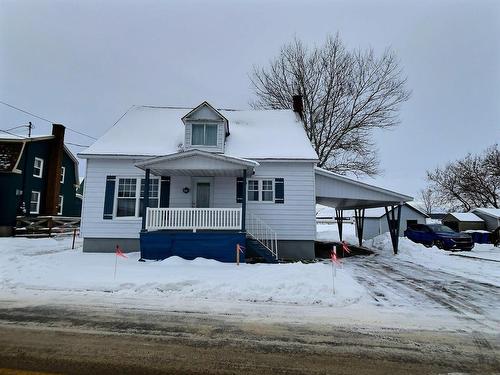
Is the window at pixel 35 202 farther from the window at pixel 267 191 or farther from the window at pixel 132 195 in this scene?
the window at pixel 267 191

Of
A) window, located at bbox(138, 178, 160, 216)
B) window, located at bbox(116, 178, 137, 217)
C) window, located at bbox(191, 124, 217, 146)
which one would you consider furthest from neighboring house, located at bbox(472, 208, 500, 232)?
window, located at bbox(116, 178, 137, 217)

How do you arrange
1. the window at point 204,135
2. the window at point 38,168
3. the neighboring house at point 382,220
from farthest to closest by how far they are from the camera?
the neighboring house at point 382,220
the window at point 38,168
the window at point 204,135

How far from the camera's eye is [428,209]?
3169 inches

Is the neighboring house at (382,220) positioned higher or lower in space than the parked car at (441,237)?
higher

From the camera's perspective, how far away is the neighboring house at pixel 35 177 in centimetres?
2275

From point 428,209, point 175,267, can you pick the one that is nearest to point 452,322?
point 175,267

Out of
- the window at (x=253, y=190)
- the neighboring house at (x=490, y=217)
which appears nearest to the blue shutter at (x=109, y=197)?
the window at (x=253, y=190)

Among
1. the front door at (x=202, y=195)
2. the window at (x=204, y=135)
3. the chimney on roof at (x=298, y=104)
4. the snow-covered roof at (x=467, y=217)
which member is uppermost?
the chimney on roof at (x=298, y=104)

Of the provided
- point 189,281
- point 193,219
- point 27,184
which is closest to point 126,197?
point 193,219

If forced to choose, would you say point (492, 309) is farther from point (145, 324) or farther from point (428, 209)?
point (428, 209)

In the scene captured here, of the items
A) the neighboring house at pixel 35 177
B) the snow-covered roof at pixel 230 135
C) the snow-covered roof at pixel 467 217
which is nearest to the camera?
the snow-covered roof at pixel 230 135

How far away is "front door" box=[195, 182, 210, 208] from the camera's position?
47.9 ft

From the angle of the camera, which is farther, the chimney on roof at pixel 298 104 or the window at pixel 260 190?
the chimney on roof at pixel 298 104

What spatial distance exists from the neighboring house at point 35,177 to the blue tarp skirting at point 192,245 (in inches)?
662
